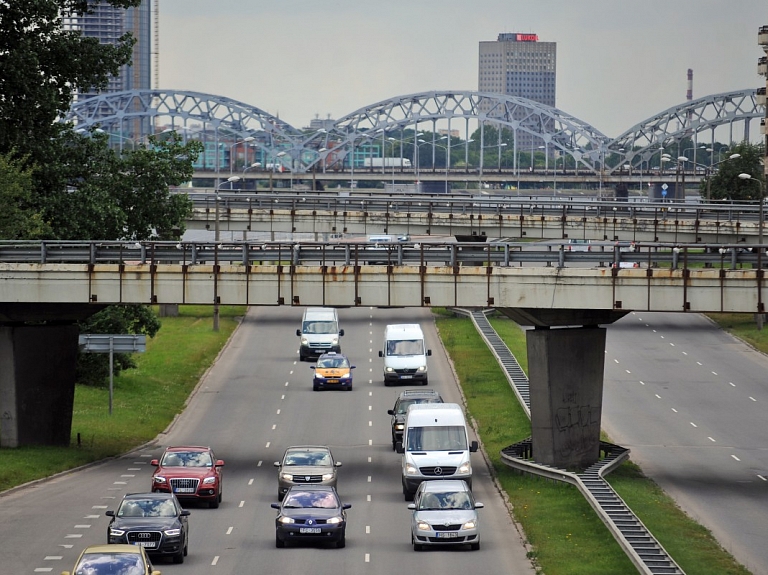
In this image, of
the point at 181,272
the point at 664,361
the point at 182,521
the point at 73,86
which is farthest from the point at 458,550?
the point at 664,361

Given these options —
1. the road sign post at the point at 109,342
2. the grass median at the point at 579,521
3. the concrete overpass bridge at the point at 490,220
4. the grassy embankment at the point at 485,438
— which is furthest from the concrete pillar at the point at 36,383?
the concrete overpass bridge at the point at 490,220

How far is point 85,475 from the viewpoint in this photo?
158 feet

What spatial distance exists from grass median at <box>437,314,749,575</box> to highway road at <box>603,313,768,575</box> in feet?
2.52

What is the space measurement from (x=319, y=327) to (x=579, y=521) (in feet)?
153

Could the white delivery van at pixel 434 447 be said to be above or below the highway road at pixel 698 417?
above

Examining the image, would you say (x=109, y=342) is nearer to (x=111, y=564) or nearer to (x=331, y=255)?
(x=331, y=255)

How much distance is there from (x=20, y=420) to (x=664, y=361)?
44.2 metres

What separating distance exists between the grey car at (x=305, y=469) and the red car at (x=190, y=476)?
183 centimetres

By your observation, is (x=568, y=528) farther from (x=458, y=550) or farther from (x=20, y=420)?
(x=20, y=420)

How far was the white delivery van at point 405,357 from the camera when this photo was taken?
74.2 metres

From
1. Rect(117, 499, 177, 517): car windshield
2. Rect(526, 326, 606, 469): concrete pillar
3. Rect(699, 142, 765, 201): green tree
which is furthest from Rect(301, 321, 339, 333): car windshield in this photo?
Rect(699, 142, 765, 201): green tree

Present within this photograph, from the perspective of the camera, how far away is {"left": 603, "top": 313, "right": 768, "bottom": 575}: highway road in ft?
Answer: 143

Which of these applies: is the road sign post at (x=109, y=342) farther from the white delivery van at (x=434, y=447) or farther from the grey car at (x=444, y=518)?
the grey car at (x=444, y=518)

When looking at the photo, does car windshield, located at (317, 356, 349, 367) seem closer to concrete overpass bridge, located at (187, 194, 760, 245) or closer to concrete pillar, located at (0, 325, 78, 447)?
concrete overpass bridge, located at (187, 194, 760, 245)
